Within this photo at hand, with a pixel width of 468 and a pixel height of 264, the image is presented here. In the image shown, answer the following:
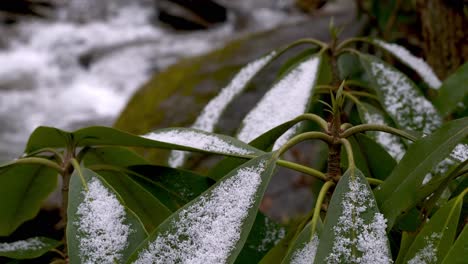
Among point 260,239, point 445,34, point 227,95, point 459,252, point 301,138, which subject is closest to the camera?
point 459,252

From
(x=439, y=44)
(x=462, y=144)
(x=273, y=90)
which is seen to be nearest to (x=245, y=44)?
(x=439, y=44)

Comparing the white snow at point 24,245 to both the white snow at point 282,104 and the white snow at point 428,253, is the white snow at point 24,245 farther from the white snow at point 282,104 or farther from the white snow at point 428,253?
the white snow at point 428,253

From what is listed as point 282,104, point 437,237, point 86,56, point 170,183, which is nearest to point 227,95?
point 282,104

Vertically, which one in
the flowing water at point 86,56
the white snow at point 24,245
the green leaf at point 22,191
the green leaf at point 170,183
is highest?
the green leaf at point 170,183

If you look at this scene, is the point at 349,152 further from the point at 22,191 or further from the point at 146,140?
the point at 22,191

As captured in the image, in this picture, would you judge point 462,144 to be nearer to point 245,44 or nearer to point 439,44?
point 439,44

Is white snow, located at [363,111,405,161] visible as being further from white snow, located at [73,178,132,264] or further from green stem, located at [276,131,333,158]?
white snow, located at [73,178,132,264]

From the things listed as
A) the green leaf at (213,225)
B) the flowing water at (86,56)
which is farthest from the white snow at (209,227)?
the flowing water at (86,56)
